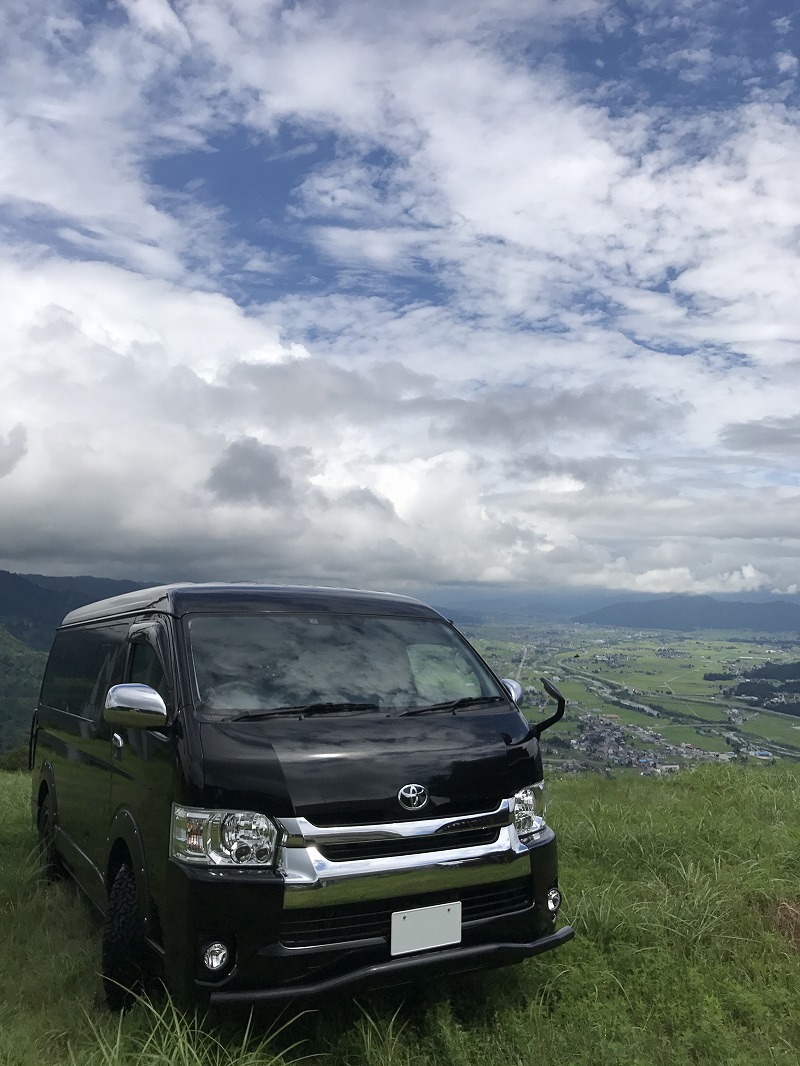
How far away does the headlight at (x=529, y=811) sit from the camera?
3918 mm

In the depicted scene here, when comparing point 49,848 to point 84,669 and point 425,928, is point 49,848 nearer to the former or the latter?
point 84,669

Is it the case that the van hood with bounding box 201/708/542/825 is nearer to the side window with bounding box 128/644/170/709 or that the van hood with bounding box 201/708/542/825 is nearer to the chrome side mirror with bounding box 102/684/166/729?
the chrome side mirror with bounding box 102/684/166/729

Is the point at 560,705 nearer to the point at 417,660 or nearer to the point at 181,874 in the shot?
the point at 417,660

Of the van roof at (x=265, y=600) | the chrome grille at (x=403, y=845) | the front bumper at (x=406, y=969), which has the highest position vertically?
the van roof at (x=265, y=600)

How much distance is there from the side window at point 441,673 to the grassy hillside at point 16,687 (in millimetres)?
89143

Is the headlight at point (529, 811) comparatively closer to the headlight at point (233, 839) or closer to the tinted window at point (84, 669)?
the headlight at point (233, 839)

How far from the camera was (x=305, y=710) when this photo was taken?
3805mm

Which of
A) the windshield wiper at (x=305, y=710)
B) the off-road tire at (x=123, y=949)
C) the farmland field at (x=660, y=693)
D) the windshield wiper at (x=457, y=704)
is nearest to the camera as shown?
the windshield wiper at (x=305, y=710)

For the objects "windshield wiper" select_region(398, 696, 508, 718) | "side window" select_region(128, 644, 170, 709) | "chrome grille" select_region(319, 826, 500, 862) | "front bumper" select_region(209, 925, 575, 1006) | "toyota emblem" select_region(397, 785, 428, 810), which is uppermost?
"side window" select_region(128, 644, 170, 709)

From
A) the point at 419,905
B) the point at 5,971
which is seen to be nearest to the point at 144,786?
the point at 419,905

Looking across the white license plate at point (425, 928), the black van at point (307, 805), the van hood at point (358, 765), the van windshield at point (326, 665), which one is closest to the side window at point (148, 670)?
the black van at point (307, 805)

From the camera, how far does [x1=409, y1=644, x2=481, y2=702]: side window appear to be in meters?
4.38

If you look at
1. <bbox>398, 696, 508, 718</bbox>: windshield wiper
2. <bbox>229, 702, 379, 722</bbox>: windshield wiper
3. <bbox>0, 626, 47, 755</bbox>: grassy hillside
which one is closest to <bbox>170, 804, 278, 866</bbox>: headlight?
<bbox>229, 702, 379, 722</bbox>: windshield wiper

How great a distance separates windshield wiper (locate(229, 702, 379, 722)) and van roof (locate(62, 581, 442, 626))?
68 centimetres
